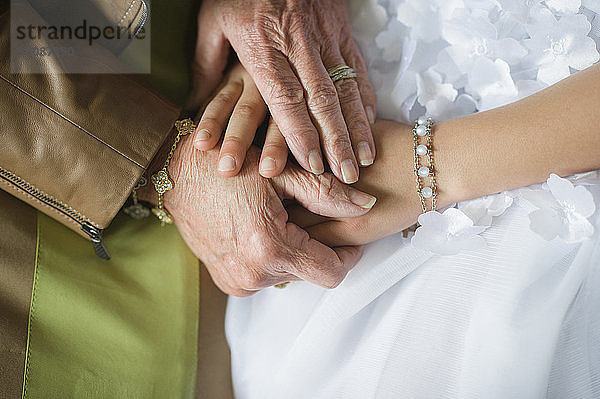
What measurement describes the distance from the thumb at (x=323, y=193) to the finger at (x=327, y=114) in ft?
0.07

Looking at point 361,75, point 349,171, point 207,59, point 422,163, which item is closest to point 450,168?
point 422,163

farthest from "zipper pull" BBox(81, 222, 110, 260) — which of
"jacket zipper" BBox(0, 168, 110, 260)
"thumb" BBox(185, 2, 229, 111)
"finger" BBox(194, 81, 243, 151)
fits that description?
"thumb" BBox(185, 2, 229, 111)

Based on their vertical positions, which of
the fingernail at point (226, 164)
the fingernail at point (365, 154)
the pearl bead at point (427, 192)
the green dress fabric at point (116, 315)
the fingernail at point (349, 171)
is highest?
the pearl bead at point (427, 192)

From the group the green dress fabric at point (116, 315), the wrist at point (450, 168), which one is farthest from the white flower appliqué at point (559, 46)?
the green dress fabric at point (116, 315)

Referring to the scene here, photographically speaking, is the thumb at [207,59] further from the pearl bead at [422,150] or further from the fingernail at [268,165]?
the pearl bead at [422,150]

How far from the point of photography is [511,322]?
0.74 m

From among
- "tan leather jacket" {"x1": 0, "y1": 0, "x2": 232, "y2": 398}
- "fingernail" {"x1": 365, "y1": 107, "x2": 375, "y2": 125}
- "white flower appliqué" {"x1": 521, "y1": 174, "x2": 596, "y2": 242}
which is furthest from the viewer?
"fingernail" {"x1": 365, "y1": 107, "x2": 375, "y2": 125}

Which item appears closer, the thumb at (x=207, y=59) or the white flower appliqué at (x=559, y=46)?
the white flower appliqué at (x=559, y=46)

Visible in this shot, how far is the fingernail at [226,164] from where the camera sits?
2.74 feet

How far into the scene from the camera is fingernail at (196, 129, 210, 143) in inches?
34.3

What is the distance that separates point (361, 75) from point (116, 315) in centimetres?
58

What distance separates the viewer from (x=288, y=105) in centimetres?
85

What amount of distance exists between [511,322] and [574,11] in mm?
456

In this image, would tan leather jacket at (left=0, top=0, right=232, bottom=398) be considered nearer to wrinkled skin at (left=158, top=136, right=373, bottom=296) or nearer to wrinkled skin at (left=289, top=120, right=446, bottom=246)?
wrinkled skin at (left=158, top=136, right=373, bottom=296)
